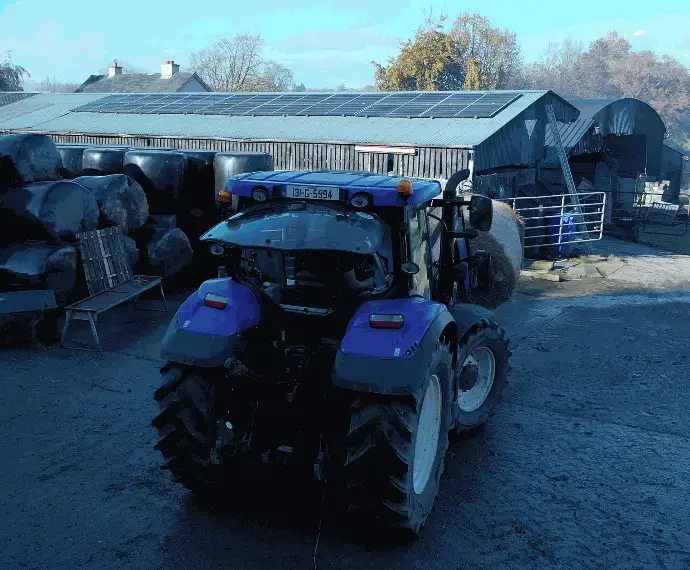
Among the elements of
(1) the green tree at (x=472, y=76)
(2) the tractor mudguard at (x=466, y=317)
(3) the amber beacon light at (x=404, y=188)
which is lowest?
(2) the tractor mudguard at (x=466, y=317)

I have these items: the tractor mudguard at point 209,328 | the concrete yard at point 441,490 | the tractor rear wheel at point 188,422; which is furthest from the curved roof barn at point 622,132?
the tractor rear wheel at point 188,422

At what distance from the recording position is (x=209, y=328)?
4582mm

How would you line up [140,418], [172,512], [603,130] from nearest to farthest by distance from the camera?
[172,512], [140,418], [603,130]

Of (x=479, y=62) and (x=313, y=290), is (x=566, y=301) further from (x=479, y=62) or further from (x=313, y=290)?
(x=479, y=62)

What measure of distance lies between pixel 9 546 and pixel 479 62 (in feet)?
195

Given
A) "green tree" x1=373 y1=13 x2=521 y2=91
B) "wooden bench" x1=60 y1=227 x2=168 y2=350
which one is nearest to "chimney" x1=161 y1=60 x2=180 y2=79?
"green tree" x1=373 y1=13 x2=521 y2=91

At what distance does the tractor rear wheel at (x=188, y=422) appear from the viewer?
177 inches

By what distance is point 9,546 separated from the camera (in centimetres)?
431

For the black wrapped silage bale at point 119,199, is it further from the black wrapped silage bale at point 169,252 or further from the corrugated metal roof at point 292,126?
the corrugated metal roof at point 292,126

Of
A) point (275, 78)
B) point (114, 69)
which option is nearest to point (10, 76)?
point (114, 69)

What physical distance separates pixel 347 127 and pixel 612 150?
47.0 ft

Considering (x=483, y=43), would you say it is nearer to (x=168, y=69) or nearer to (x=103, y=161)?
(x=168, y=69)

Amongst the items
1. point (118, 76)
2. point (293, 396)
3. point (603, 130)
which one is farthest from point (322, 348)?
point (118, 76)

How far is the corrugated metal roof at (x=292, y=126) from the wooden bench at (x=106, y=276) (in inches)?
366
